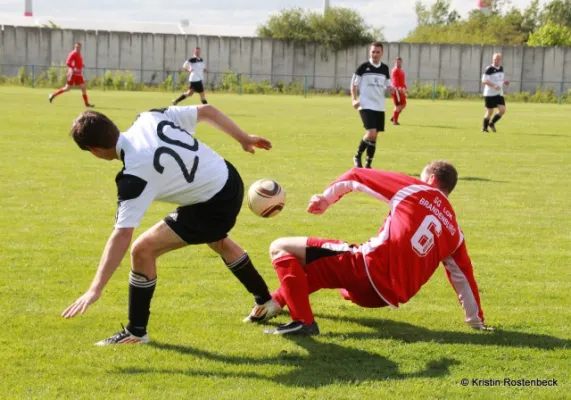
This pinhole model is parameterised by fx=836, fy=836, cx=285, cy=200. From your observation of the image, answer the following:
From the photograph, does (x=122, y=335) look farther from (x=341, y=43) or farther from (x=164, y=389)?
(x=341, y=43)

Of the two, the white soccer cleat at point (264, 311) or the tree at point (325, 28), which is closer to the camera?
the white soccer cleat at point (264, 311)

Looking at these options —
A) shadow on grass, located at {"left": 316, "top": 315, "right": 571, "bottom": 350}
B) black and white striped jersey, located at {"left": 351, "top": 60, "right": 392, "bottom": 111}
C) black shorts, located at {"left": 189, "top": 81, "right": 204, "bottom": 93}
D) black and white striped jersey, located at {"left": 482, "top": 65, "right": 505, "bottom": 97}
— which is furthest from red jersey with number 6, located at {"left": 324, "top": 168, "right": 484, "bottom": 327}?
black shorts, located at {"left": 189, "top": 81, "right": 204, "bottom": 93}

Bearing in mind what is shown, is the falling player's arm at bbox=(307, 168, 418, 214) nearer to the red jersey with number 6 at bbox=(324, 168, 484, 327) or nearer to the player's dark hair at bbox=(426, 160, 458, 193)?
the red jersey with number 6 at bbox=(324, 168, 484, 327)

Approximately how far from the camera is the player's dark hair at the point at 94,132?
4598 millimetres

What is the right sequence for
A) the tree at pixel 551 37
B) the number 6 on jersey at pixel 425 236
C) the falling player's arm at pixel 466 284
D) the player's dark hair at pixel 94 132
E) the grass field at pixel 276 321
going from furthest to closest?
the tree at pixel 551 37 → the falling player's arm at pixel 466 284 → the number 6 on jersey at pixel 425 236 → the player's dark hair at pixel 94 132 → the grass field at pixel 276 321

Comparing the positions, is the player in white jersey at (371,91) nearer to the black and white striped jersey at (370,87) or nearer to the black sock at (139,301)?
the black and white striped jersey at (370,87)

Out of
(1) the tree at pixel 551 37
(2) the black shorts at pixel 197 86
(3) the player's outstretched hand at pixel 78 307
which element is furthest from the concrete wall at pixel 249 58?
(3) the player's outstretched hand at pixel 78 307

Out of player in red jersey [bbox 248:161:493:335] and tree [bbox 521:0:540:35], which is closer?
player in red jersey [bbox 248:161:493:335]

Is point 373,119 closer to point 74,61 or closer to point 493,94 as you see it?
point 493,94

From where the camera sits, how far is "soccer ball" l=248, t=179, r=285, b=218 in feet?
18.5

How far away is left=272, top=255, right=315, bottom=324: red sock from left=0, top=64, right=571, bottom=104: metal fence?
39.6 m

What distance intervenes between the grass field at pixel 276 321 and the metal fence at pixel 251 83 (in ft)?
110

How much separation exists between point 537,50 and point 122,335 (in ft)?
159

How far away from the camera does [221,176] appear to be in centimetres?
507
